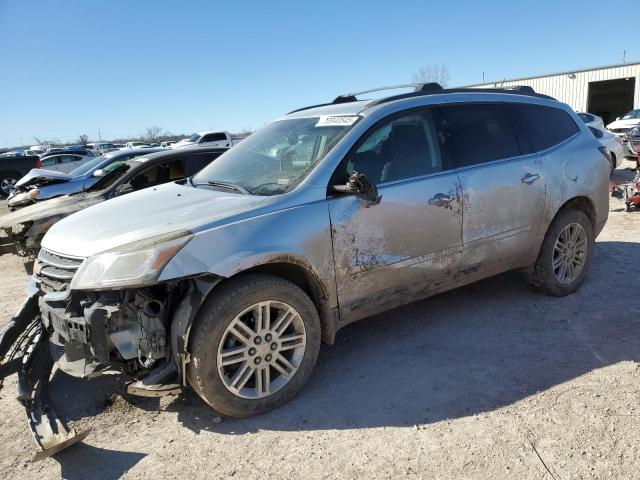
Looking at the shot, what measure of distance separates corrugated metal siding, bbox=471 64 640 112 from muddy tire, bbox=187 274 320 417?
1285 inches

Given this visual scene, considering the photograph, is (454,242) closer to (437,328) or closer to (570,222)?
(437,328)

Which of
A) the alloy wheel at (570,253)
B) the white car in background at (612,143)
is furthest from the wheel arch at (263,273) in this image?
the white car in background at (612,143)

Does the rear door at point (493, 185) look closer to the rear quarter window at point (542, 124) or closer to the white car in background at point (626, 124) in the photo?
the rear quarter window at point (542, 124)

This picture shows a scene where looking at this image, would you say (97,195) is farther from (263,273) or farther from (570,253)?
(570,253)

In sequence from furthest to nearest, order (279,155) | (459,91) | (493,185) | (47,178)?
(47,178), (459,91), (493,185), (279,155)

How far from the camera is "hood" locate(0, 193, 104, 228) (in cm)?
607

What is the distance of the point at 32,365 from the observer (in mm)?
3133

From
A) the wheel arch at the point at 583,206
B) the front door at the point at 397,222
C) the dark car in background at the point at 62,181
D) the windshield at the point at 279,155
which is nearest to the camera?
the front door at the point at 397,222

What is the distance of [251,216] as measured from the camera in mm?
2885

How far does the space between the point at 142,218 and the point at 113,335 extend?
0.80 metres

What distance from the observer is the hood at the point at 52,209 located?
6074 millimetres

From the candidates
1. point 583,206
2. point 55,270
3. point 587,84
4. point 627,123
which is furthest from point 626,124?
point 55,270

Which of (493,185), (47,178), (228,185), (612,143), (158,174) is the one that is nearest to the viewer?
(228,185)

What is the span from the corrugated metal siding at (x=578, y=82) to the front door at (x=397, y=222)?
31464 mm
